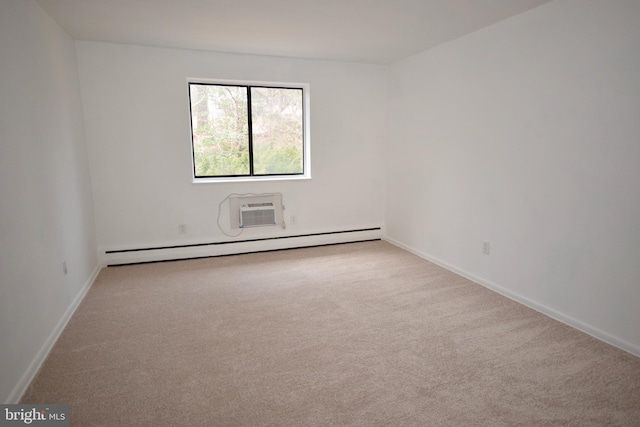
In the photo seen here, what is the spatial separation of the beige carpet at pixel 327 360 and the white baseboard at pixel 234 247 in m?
0.62

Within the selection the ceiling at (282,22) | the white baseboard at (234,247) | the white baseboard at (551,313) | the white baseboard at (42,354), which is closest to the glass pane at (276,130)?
the ceiling at (282,22)

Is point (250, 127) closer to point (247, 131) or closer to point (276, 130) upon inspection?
point (247, 131)

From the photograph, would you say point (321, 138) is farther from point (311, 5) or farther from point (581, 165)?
point (581, 165)

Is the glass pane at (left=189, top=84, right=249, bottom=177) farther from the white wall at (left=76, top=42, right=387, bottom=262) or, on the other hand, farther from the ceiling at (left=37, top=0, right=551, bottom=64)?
the ceiling at (left=37, top=0, right=551, bottom=64)

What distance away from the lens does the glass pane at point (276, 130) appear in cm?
453

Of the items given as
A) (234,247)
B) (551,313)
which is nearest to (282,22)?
(234,247)

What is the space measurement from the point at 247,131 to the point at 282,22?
1628 mm

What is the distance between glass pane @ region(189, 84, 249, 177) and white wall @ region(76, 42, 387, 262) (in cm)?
19

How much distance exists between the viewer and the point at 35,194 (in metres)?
2.37

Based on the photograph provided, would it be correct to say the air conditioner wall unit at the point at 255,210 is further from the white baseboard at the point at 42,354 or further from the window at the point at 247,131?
the white baseboard at the point at 42,354

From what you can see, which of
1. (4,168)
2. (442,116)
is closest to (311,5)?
(442,116)

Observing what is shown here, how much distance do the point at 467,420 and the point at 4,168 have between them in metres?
2.71

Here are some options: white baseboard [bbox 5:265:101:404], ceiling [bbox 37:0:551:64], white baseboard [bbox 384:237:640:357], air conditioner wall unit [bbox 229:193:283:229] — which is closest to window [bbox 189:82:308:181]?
air conditioner wall unit [bbox 229:193:283:229]

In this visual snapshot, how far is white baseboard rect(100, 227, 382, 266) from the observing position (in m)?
4.13
